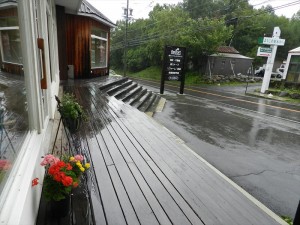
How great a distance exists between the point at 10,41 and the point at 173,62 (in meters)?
11.9

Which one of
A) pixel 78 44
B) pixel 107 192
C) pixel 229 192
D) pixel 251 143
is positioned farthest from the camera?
pixel 78 44

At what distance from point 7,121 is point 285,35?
41.9 metres

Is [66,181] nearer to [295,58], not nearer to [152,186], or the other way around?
[152,186]

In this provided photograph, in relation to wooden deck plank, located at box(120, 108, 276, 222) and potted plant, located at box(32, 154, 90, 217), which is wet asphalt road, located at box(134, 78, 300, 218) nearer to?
wooden deck plank, located at box(120, 108, 276, 222)

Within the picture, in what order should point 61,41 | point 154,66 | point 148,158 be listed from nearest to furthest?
point 148,158
point 61,41
point 154,66

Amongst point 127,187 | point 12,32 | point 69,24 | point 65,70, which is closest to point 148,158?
point 127,187

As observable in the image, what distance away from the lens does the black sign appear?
1280 centimetres

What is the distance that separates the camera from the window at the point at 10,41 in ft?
4.64

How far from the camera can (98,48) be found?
35.1ft

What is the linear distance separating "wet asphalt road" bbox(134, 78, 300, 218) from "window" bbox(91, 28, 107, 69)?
4.03 meters

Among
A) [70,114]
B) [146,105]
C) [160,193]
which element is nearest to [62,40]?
[146,105]

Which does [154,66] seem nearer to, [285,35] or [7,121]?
→ [285,35]

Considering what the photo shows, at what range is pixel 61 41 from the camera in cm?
846

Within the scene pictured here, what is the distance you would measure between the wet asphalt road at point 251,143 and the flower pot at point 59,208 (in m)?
2.98
